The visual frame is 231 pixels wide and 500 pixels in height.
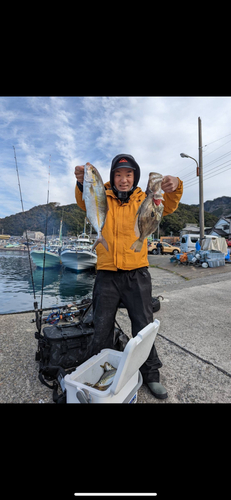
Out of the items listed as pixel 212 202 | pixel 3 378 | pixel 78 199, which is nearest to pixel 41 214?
pixel 78 199

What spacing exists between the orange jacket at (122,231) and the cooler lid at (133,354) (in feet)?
2.06

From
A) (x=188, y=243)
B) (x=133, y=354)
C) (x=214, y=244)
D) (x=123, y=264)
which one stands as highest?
(x=188, y=243)

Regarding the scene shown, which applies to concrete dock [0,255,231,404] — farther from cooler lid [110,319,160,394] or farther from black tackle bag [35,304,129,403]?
cooler lid [110,319,160,394]

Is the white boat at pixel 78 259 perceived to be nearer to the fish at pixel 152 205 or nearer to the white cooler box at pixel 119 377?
the white cooler box at pixel 119 377

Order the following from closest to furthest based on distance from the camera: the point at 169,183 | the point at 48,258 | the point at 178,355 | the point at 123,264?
Answer: the point at 169,183, the point at 123,264, the point at 178,355, the point at 48,258

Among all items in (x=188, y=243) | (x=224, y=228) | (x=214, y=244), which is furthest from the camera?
(x=224, y=228)

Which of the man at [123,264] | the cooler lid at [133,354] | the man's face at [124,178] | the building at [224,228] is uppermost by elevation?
the building at [224,228]

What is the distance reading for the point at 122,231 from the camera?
2076 mm

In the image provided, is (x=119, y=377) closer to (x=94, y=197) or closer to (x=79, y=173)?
(x=94, y=197)

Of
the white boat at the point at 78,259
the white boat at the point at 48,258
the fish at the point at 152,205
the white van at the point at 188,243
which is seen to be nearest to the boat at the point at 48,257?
the white boat at the point at 48,258

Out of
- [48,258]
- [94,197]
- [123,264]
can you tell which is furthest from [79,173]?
[48,258]

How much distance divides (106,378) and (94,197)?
153cm

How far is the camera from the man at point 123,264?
2.07 m

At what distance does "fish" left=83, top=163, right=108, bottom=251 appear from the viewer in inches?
70.2
